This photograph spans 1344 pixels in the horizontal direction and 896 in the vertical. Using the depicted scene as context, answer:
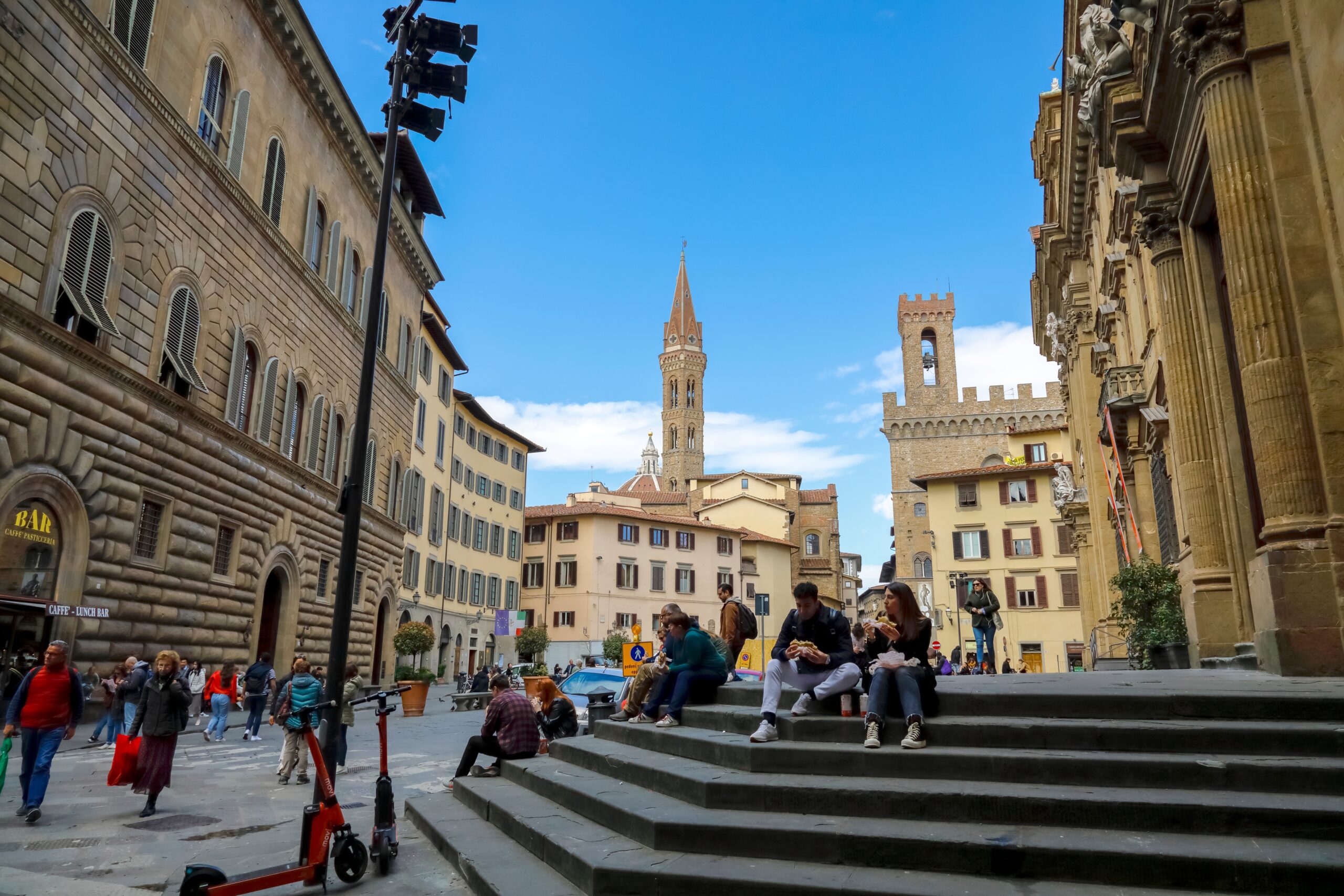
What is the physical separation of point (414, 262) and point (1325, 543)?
29.8 meters

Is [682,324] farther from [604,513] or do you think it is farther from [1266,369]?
[1266,369]

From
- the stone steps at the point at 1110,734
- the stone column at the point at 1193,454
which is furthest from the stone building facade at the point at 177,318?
the stone column at the point at 1193,454

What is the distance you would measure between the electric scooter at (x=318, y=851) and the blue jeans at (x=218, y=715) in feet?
37.1

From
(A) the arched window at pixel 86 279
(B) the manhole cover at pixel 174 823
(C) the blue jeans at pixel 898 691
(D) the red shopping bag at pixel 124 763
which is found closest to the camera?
(C) the blue jeans at pixel 898 691

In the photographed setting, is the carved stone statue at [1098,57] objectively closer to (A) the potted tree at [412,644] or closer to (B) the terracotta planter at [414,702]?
(B) the terracotta planter at [414,702]

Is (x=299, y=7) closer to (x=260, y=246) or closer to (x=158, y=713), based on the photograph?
(x=260, y=246)

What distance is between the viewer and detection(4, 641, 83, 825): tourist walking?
8250 mm

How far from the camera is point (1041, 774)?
512cm

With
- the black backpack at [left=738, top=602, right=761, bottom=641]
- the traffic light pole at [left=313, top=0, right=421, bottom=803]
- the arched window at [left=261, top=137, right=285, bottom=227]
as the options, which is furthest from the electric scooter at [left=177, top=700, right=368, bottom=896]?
the arched window at [left=261, top=137, right=285, bottom=227]

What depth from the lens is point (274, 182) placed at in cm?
2066

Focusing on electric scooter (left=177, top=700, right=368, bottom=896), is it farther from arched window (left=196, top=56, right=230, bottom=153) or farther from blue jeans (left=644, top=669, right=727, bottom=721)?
arched window (left=196, top=56, right=230, bottom=153)

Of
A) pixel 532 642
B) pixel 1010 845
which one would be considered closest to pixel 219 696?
pixel 1010 845

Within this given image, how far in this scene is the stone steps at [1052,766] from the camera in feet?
15.2

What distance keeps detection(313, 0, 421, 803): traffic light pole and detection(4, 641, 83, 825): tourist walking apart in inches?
102
